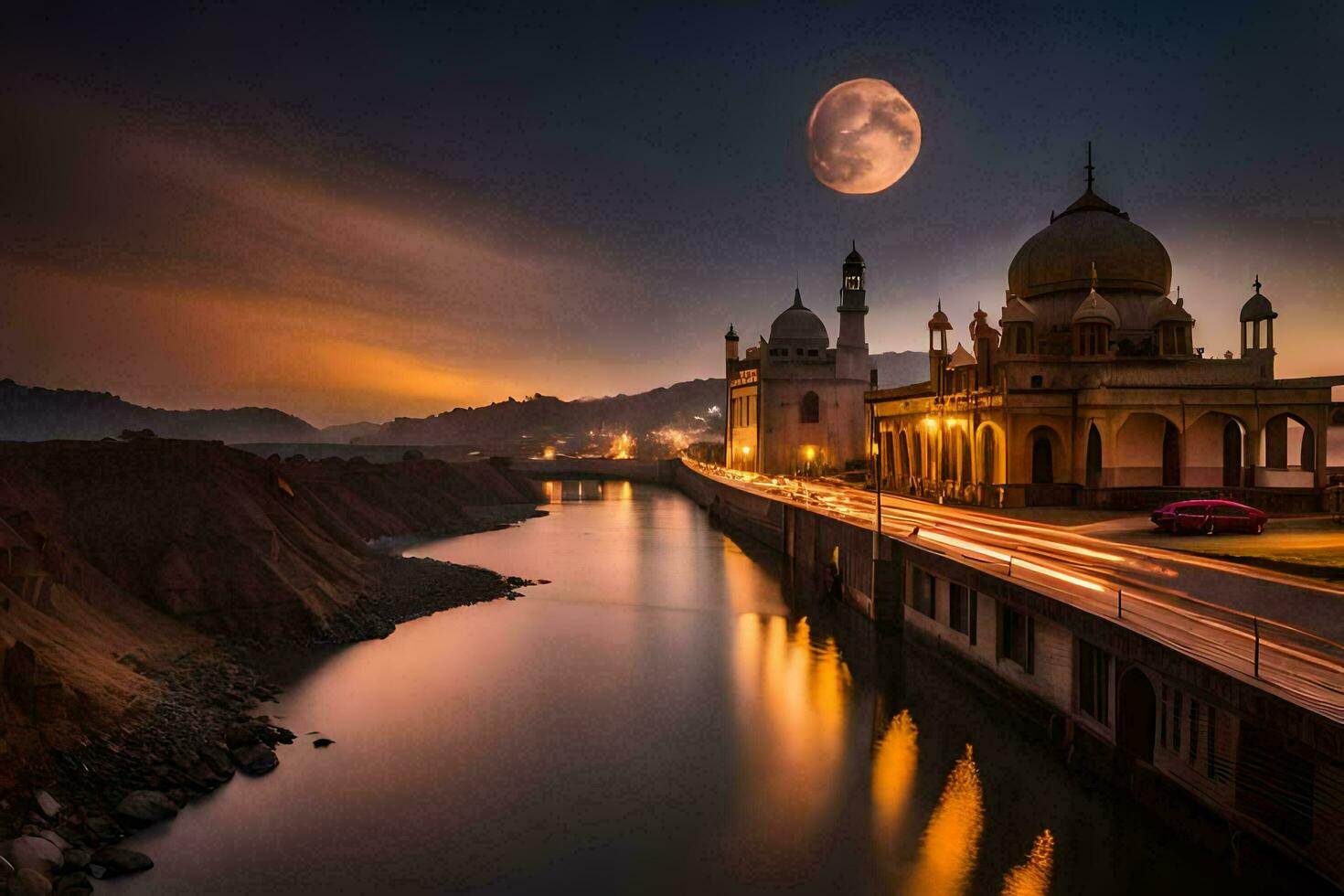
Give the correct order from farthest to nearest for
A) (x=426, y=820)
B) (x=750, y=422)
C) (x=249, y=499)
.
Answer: (x=750, y=422)
(x=249, y=499)
(x=426, y=820)

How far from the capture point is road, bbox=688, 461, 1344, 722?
14.5 m

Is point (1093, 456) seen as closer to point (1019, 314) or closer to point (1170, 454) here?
point (1170, 454)

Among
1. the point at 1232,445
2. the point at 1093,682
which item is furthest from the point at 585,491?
the point at 1093,682

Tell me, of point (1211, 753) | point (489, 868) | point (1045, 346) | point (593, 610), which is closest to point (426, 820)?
point (489, 868)

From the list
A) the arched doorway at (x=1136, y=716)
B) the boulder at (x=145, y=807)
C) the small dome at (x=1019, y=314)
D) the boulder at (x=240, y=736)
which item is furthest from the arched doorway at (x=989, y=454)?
the boulder at (x=145, y=807)

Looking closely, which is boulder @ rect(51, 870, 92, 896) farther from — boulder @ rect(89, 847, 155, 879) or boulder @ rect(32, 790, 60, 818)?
boulder @ rect(32, 790, 60, 818)

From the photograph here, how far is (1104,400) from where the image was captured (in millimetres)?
42312

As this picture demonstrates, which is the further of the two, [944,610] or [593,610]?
[593,610]

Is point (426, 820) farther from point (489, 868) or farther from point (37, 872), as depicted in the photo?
point (37, 872)

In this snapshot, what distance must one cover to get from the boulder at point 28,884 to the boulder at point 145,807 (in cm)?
325

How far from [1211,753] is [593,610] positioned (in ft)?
107

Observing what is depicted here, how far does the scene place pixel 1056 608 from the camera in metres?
20.3

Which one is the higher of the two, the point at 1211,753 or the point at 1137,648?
the point at 1137,648

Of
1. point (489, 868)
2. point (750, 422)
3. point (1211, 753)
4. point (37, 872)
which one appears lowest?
point (489, 868)
